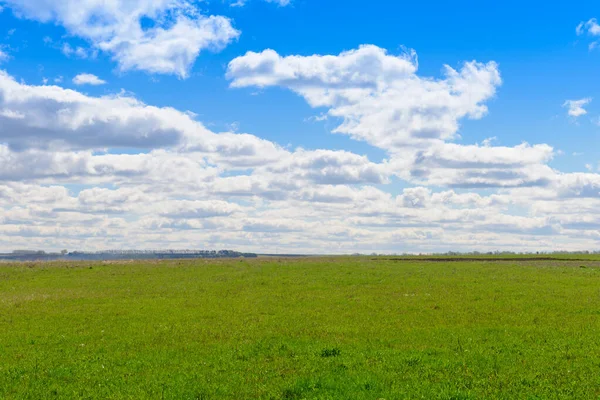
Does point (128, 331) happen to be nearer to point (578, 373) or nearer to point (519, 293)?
point (578, 373)

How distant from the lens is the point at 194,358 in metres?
22.6

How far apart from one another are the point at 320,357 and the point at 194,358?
556 cm

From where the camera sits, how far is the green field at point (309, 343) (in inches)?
702

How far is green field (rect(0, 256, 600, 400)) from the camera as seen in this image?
58.5 ft

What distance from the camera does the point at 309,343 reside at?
24906mm

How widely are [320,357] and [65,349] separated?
41.8 ft

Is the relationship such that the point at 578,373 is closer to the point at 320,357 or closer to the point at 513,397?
the point at 513,397

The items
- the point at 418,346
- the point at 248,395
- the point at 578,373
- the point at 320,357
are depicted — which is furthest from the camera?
the point at 418,346

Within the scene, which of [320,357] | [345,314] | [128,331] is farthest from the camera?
[345,314]

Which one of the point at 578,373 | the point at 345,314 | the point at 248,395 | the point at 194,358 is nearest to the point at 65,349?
the point at 194,358

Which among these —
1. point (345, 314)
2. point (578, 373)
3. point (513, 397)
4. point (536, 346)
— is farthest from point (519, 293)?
point (513, 397)

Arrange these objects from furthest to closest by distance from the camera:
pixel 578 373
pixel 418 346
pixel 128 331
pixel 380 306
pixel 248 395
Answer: pixel 380 306, pixel 128 331, pixel 418 346, pixel 578 373, pixel 248 395

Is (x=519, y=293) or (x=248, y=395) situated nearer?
(x=248, y=395)

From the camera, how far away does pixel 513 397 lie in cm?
1620
